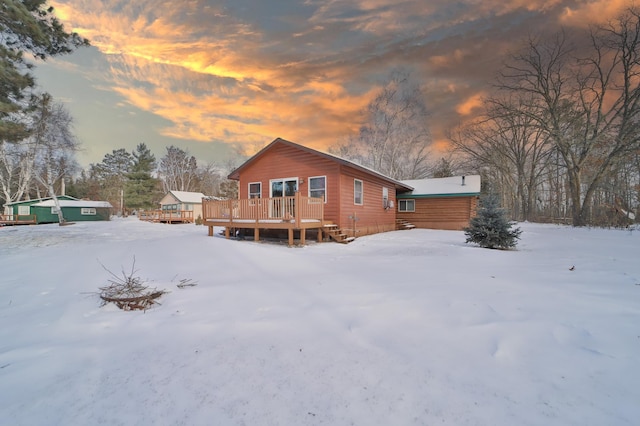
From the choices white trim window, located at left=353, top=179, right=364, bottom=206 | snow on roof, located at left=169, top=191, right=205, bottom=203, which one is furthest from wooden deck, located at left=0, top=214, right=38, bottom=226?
white trim window, located at left=353, top=179, right=364, bottom=206

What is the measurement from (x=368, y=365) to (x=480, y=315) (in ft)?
5.65

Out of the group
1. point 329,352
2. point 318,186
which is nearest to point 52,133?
point 318,186

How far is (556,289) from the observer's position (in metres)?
4.00

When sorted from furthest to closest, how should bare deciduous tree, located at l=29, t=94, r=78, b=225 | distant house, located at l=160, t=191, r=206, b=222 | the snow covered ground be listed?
distant house, located at l=160, t=191, r=206, b=222, bare deciduous tree, located at l=29, t=94, r=78, b=225, the snow covered ground

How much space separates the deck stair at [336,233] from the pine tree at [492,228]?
4420 mm

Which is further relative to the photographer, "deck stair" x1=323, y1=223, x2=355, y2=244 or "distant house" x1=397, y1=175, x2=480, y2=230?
"distant house" x1=397, y1=175, x2=480, y2=230

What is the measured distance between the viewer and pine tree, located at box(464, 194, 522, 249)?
8.70m

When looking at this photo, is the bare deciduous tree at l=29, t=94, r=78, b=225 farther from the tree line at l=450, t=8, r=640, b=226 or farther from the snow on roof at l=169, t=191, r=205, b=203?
the tree line at l=450, t=8, r=640, b=226

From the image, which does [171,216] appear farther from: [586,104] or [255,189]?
[586,104]

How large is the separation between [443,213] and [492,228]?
872 centimetres

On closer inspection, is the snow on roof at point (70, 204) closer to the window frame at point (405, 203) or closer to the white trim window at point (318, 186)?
the white trim window at point (318, 186)

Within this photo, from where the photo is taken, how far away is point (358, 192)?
41.4 ft

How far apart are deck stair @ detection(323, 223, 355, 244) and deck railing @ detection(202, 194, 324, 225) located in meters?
0.50

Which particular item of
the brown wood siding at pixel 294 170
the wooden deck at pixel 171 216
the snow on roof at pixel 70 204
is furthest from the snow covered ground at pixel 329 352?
the snow on roof at pixel 70 204
